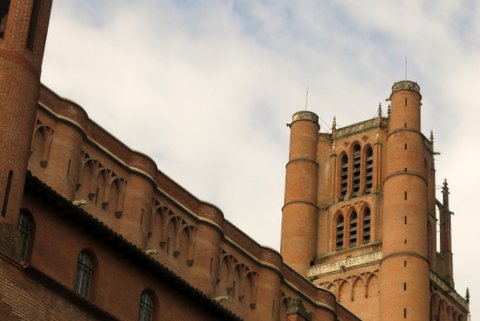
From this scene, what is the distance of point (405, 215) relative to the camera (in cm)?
6250

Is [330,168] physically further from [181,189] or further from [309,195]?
[181,189]

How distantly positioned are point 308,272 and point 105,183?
23.3 meters

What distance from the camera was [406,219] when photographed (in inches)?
2456

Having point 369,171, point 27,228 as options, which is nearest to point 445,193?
point 369,171

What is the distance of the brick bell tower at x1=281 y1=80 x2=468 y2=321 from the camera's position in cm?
6144

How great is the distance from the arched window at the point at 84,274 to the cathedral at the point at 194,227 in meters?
0.05

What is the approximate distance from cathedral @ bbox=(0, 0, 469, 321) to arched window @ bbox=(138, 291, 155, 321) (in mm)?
39

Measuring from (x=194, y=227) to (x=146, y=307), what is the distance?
9590 mm

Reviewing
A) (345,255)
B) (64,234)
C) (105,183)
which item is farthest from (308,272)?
(64,234)

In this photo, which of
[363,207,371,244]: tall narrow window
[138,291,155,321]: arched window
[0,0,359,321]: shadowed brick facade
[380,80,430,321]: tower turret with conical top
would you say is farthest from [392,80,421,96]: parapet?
[138,291,155,321]: arched window

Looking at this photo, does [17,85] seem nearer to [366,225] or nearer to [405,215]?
[405,215]

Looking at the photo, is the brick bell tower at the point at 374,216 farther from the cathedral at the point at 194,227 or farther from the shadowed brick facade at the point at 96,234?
the shadowed brick facade at the point at 96,234

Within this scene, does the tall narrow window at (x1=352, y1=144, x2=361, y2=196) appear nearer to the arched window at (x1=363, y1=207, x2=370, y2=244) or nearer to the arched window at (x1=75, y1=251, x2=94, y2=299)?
the arched window at (x1=363, y1=207, x2=370, y2=244)

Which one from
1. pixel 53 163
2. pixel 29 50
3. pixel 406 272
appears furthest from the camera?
pixel 406 272
